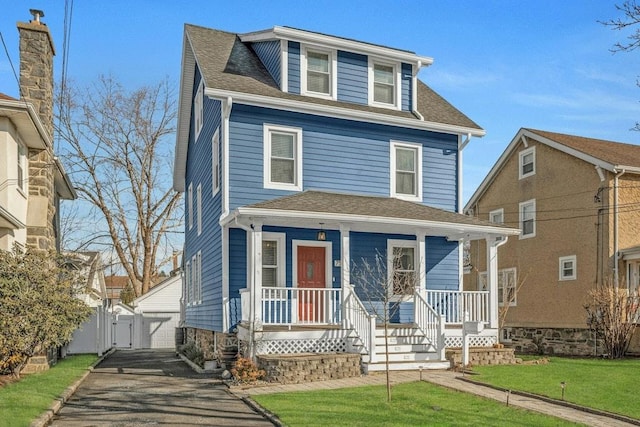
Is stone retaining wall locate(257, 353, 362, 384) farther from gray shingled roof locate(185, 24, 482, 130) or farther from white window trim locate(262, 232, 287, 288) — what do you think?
gray shingled roof locate(185, 24, 482, 130)

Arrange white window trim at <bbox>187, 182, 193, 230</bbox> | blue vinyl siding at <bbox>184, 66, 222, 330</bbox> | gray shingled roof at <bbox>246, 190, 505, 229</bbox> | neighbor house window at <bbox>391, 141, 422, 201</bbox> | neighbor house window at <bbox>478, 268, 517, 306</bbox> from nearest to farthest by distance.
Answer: gray shingled roof at <bbox>246, 190, 505, 229</bbox>
blue vinyl siding at <bbox>184, 66, 222, 330</bbox>
neighbor house window at <bbox>391, 141, 422, 201</bbox>
white window trim at <bbox>187, 182, 193, 230</bbox>
neighbor house window at <bbox>478, 268, 517, 306</bbox>

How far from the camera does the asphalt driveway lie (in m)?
8.66

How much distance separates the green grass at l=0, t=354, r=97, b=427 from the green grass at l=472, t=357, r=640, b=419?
756 cm

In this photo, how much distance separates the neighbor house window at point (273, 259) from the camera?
15.1 metres

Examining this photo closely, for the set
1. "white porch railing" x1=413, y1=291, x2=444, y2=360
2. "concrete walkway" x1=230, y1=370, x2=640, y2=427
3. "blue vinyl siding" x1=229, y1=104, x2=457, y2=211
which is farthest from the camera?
"blue vinyl siding" x1=229, y1=104, x2=457, y2=211

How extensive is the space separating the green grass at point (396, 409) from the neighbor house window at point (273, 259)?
4.85m

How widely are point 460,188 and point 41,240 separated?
36.6ft

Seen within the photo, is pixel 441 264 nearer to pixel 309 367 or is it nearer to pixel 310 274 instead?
pixel 310 274

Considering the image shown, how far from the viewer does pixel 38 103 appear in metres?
15.7

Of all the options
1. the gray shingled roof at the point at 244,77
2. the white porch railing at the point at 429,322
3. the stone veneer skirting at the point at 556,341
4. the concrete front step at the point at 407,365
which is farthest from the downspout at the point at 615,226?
the concrete front step at the point at 407,365

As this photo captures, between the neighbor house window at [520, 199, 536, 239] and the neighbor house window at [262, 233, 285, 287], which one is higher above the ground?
the neighbor house window at [520, 199, 536, 239]

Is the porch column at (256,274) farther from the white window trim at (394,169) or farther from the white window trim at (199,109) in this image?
the white window trim at (199,109)

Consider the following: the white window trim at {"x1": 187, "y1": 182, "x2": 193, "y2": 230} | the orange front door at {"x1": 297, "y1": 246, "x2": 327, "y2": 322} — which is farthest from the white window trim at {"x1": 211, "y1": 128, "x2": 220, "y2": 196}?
the white window trim at {"x1": 187, "y1": 182, "x2": 193, "y2": 230}

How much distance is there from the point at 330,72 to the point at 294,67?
40.5 inches
